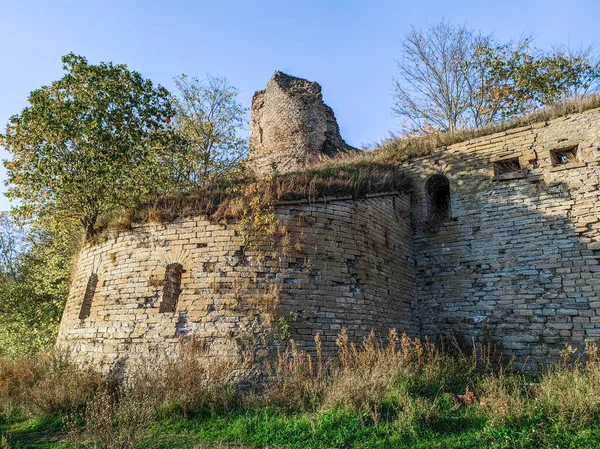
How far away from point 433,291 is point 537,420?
4759 millimetres

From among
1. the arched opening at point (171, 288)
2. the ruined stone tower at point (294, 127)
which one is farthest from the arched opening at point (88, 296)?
the ruined stone tower at point (294, 127)

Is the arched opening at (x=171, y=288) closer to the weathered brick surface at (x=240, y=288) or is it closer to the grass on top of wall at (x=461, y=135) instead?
the weathered brick surface at (x=240, y=288)

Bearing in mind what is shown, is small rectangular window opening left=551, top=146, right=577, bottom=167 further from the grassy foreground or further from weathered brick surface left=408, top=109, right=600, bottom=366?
the grassy foreground

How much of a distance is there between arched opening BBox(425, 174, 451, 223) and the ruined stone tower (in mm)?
6115

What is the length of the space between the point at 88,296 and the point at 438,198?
8687 millimetres

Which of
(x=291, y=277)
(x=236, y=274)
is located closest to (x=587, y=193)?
(x=291, y=277)

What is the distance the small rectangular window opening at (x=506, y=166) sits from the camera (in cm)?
959

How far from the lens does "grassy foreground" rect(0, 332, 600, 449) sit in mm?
4867

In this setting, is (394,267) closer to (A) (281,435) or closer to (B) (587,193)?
(B) (587,193)

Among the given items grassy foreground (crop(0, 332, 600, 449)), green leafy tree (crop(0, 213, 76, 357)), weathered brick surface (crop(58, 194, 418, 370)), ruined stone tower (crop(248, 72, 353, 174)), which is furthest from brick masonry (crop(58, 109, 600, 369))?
ruined stone tower (crop(248, 72, 353, 174))

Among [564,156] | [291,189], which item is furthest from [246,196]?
[564,156]

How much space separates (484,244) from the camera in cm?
924

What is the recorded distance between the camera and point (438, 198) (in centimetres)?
1105

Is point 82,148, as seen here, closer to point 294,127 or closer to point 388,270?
point 388,270
